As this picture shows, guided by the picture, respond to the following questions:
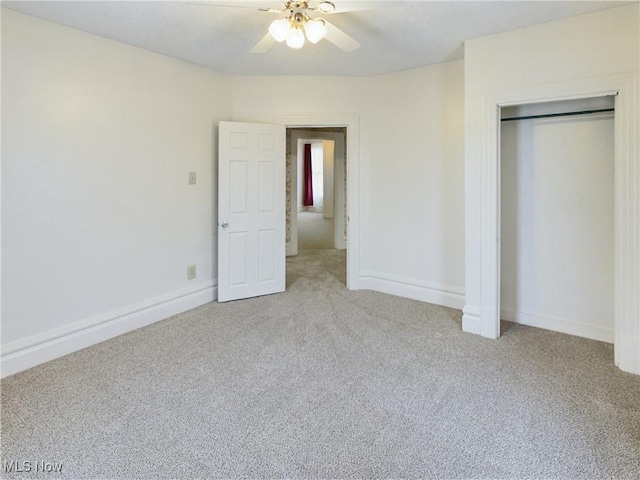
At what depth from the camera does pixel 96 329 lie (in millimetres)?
3264

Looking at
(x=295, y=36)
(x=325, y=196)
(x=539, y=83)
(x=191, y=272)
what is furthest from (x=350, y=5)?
(x=325, y=196)

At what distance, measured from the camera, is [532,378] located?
2598mm

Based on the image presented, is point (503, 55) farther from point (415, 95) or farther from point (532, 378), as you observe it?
point (532, 378)

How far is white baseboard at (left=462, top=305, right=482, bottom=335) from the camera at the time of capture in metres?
3.37

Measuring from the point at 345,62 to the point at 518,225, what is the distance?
229 cm

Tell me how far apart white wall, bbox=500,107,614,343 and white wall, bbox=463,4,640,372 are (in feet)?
1.54

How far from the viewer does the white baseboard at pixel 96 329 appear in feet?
9.05

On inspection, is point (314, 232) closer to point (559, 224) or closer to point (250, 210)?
point (250, 210)

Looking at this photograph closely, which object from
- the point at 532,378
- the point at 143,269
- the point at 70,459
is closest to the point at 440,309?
the point at 532,378

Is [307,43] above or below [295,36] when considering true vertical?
above

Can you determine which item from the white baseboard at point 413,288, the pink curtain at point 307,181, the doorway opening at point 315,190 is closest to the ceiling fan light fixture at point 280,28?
the white baseboard at point 413,288

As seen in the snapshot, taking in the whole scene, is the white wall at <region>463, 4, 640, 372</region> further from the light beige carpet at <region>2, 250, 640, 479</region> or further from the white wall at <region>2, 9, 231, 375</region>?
the white wall at <region>2, 9, 231, 375</region>

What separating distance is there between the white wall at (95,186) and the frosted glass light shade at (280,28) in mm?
1712

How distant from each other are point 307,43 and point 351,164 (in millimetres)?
1578
